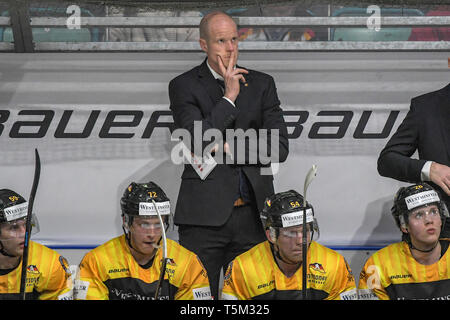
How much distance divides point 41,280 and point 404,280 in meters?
1.87

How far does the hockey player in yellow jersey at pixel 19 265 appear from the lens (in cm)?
404

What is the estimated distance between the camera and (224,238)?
4.20 metres

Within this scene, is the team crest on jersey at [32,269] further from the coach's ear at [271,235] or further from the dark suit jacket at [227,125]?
the coach's ear at [271,235]

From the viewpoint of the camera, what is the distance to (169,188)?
518 centimetres

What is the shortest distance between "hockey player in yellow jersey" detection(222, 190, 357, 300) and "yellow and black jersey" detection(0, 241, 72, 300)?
0.85 metres

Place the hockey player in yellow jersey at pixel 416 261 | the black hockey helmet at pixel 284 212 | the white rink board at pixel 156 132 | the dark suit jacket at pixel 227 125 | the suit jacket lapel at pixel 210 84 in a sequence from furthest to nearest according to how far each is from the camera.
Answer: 1. the white rink board at pixel 156 132
2. the suit jacket lapel at pixel 210 84
3. the dark suit jacket at pixel 227 125
4. the hockey player in yellow jersey at pixel 416 261
5. the black hockey helmet at pixel 284 212

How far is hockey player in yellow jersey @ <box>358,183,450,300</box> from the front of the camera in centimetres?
406

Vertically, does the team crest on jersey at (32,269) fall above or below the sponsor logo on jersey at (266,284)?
above

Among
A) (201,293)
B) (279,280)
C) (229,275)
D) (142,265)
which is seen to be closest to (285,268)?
(279,280)

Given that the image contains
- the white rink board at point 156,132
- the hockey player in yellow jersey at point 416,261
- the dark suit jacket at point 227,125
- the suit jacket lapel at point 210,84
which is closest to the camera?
the hockey player in yellow jersey at point 416,261

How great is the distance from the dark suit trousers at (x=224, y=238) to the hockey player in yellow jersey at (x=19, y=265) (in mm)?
686

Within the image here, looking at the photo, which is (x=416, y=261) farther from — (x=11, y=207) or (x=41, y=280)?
(x=11, y=207)

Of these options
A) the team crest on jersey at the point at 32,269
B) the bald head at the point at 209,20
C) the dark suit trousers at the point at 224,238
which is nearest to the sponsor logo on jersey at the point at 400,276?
the dark suit trousers at the point at 224,238

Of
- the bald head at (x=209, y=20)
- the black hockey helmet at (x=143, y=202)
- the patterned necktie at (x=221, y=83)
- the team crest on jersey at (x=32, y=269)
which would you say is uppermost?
the bald head at (x=209, y=20)
